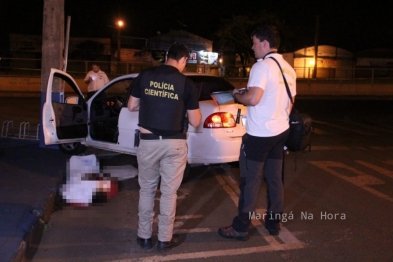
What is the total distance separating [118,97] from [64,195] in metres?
2.65

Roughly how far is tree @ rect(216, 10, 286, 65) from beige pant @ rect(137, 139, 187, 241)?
34885 millimetres

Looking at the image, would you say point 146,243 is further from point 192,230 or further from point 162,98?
point 162,98

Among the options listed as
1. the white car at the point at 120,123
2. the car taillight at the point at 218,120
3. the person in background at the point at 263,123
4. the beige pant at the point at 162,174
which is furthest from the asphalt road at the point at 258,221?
the car taillight at the point at 218,120

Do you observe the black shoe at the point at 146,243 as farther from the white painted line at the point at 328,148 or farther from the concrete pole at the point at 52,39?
the white painted line at the point at 328,148

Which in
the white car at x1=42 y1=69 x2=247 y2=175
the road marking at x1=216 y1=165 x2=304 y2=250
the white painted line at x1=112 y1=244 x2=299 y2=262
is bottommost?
the white painted line at x1=112 y1=244 x2=299 y2=262

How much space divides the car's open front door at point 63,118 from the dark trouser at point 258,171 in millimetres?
3652

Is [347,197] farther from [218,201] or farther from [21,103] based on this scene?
[21,103]

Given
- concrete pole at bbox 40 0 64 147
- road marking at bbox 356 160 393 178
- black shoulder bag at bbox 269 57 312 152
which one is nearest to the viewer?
black shoulder bag at bbox 269 57 312 152

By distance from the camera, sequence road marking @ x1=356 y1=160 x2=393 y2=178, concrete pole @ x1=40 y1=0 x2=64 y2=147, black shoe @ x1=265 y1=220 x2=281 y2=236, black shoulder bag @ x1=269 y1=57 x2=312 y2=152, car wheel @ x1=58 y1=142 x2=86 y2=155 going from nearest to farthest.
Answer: black shoulder bag @ x1=269 y1=57 x2=312 y2=152 → black shoe @ x1=265 y1=220 x2=281 y2=236 → road marking @ x1=356 y1=160 x2=393 y2=178 → car wheel @ x1=58 y1=142 x2=86 y2=155 → concrete pole @ x1=40 y1=0 x2=64 y2=147

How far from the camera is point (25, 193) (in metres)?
6.02

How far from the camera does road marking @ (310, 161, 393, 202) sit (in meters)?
6.92

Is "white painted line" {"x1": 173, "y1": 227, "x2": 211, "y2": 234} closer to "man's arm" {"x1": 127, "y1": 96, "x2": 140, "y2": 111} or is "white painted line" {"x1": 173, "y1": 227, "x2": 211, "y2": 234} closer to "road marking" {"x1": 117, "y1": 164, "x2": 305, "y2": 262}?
"road marking" {"x1": 117, "y1": 164, "x2": 305, "y2": 262}

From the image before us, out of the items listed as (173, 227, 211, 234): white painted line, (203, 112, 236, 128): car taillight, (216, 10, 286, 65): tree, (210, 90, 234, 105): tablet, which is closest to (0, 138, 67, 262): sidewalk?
(173, 227, 211, 234): white painted line

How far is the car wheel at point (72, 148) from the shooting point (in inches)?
337
